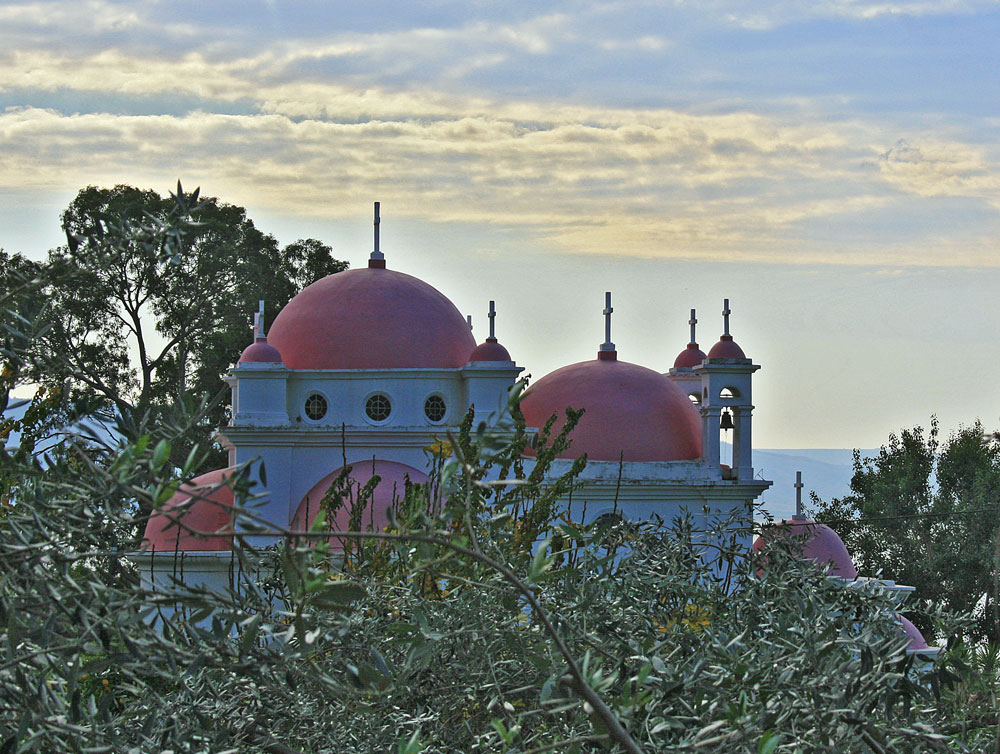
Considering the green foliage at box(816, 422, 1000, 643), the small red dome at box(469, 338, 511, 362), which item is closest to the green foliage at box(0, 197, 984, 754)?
the small red dome at box(469, 338, 511, 362)

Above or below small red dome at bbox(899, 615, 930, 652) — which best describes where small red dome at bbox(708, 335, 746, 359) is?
above

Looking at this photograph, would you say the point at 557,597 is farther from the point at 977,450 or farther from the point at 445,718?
the point at 977,450

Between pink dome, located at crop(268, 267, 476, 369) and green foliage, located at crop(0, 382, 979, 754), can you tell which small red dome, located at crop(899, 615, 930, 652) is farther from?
pink dome, located at crop(268, 267, 476, 369)

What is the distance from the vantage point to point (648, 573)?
3910 mm

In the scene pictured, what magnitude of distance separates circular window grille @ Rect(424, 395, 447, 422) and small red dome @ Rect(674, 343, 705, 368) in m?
4.89

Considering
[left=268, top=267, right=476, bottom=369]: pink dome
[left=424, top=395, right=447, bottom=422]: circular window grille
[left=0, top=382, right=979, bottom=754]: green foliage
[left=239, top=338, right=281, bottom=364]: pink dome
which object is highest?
[left=268, top=267, right=476, bottom=369]: pink dome

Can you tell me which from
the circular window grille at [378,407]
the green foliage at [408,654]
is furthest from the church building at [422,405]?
the green foliage at [408,654]

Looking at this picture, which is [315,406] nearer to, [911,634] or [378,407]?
[378,407]

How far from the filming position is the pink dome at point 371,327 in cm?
Result: 1719

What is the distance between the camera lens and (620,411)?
17234 mm

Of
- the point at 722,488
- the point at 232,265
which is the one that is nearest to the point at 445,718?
the point at 722,488

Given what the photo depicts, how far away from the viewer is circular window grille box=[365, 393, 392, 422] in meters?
17.0

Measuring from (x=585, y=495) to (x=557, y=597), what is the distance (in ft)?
42.7

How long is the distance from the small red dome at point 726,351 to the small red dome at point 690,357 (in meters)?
2.28
